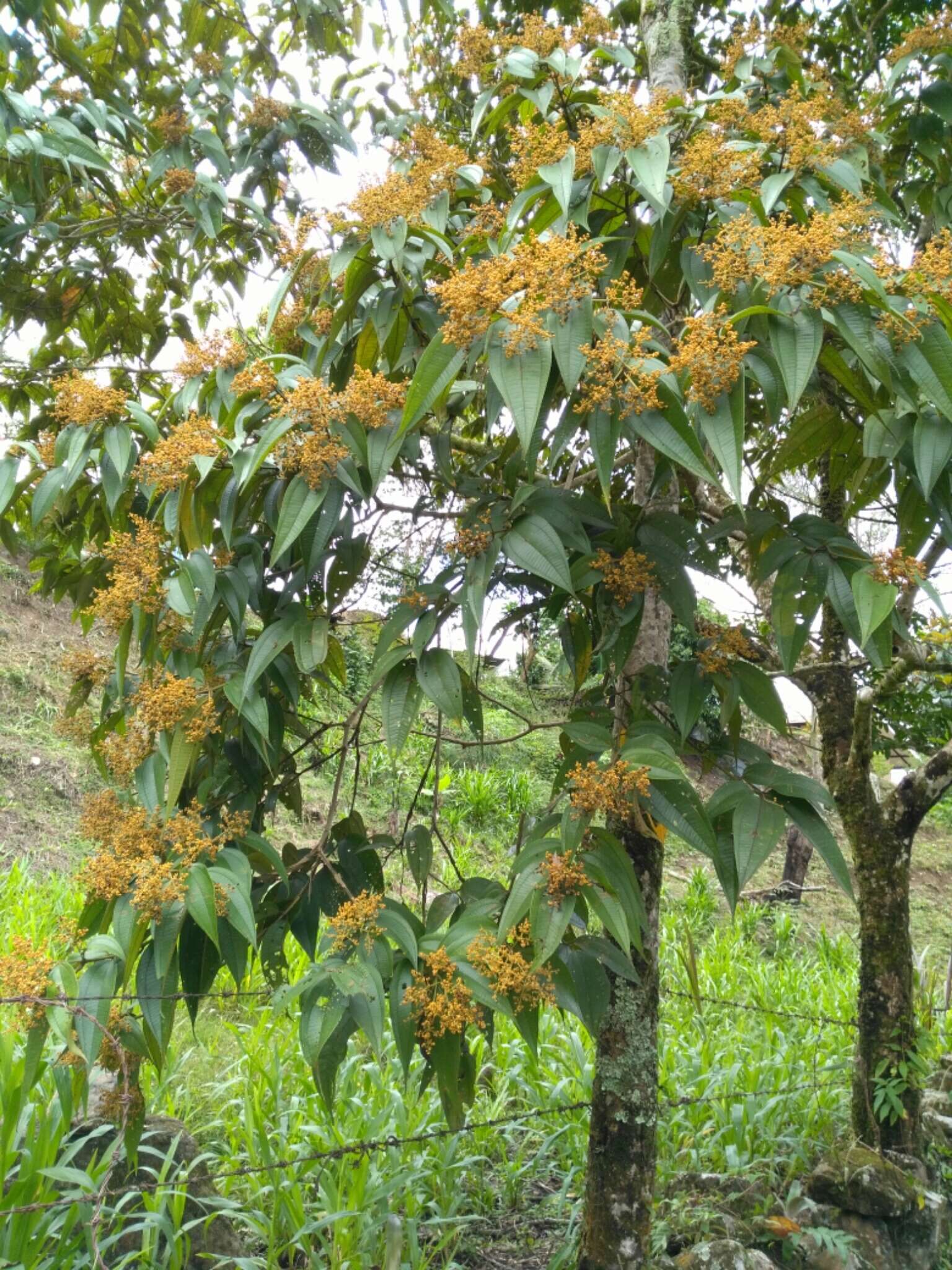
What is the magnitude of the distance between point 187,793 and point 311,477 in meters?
0.46

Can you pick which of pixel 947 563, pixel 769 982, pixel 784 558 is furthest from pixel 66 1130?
pixel 769 982

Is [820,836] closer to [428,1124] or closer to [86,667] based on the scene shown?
[86,667]

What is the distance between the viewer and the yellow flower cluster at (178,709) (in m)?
1.08

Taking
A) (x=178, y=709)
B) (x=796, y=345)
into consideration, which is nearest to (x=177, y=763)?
(x=178, y=709)

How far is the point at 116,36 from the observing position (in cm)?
203

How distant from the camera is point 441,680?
3.61 ft

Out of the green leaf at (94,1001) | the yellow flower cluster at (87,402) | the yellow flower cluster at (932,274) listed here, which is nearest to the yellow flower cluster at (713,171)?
the yellow flower cluster at (932,274)

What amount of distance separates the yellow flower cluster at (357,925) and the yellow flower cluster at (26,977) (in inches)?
11.1

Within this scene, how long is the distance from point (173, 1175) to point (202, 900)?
1432mm

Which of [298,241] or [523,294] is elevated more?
[298,241]

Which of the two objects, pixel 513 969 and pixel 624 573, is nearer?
pixel 513 969

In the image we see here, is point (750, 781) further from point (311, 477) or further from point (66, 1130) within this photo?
point (66, 1130)

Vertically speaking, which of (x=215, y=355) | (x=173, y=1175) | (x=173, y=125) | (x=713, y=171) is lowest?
(x=173, y=1175)

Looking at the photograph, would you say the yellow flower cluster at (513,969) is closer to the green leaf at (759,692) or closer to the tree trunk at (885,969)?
the green leaf at (759,692)
